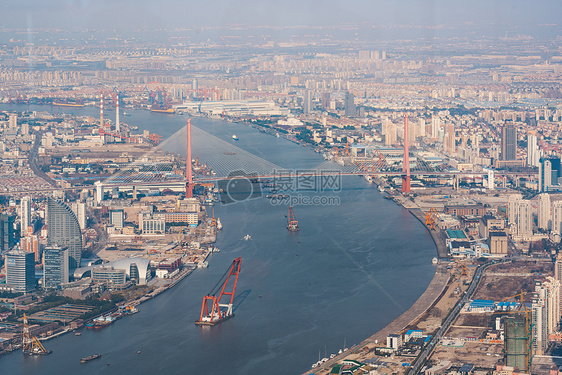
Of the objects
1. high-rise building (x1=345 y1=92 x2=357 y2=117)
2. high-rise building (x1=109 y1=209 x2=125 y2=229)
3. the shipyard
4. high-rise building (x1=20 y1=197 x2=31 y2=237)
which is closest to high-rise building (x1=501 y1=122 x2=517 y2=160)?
the shipyard

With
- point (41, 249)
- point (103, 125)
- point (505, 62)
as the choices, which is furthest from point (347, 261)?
point (505, 62)

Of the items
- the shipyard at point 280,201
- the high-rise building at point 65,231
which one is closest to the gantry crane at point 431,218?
the shipyard at point 280,201

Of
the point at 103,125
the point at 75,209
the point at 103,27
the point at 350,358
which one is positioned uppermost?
the point at 103,27

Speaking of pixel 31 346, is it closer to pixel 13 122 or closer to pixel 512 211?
pixel 512 211

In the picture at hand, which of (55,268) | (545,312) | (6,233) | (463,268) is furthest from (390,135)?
(545,312)

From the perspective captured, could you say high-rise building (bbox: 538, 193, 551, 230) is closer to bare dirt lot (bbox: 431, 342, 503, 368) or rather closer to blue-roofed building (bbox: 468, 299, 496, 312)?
blue-roofed building (bbox: 468, 299, 496, 312)

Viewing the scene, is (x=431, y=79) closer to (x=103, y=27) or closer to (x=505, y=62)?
(x=505, y=62)
